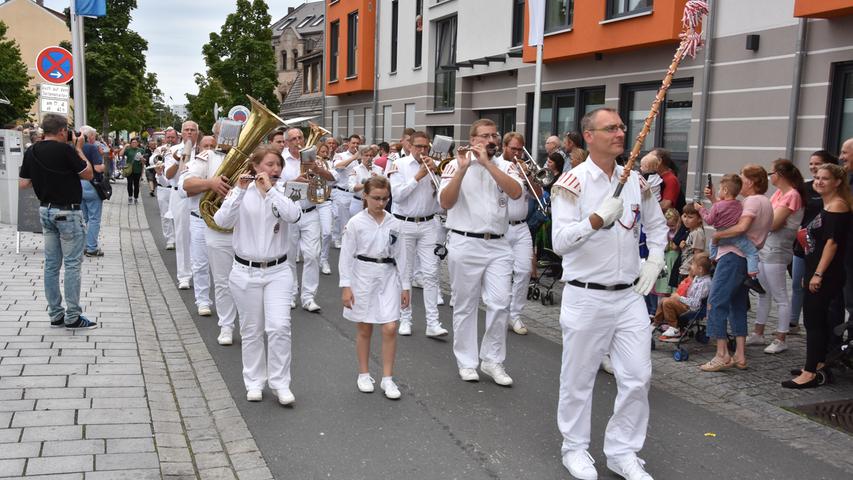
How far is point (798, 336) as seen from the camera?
8312mm

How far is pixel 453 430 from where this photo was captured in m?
5.30

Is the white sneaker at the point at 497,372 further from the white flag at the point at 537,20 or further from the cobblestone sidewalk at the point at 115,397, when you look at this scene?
the white flag at the point at 537,20

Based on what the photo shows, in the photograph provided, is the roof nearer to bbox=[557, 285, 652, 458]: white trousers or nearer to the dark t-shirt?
the dark t-shirt

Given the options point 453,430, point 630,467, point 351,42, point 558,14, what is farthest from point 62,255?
point 351,42

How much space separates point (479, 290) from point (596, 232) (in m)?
2.16

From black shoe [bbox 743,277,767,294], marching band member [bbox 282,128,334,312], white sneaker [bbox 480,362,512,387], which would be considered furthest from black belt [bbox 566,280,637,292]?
marching band member [bbox 282,128,334,312]

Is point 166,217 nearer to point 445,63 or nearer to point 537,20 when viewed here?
point 537,20

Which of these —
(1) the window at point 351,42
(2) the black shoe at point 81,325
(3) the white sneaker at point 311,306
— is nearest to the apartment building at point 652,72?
(1) the window at point 351,42

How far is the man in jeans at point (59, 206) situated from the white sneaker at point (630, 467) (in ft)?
17.4

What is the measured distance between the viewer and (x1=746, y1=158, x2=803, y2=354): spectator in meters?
7.47

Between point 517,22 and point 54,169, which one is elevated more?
point 517,22

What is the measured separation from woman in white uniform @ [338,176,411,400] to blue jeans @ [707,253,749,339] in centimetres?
287

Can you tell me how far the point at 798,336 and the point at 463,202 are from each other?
4279 millimetres

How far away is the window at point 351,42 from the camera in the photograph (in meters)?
30.0
